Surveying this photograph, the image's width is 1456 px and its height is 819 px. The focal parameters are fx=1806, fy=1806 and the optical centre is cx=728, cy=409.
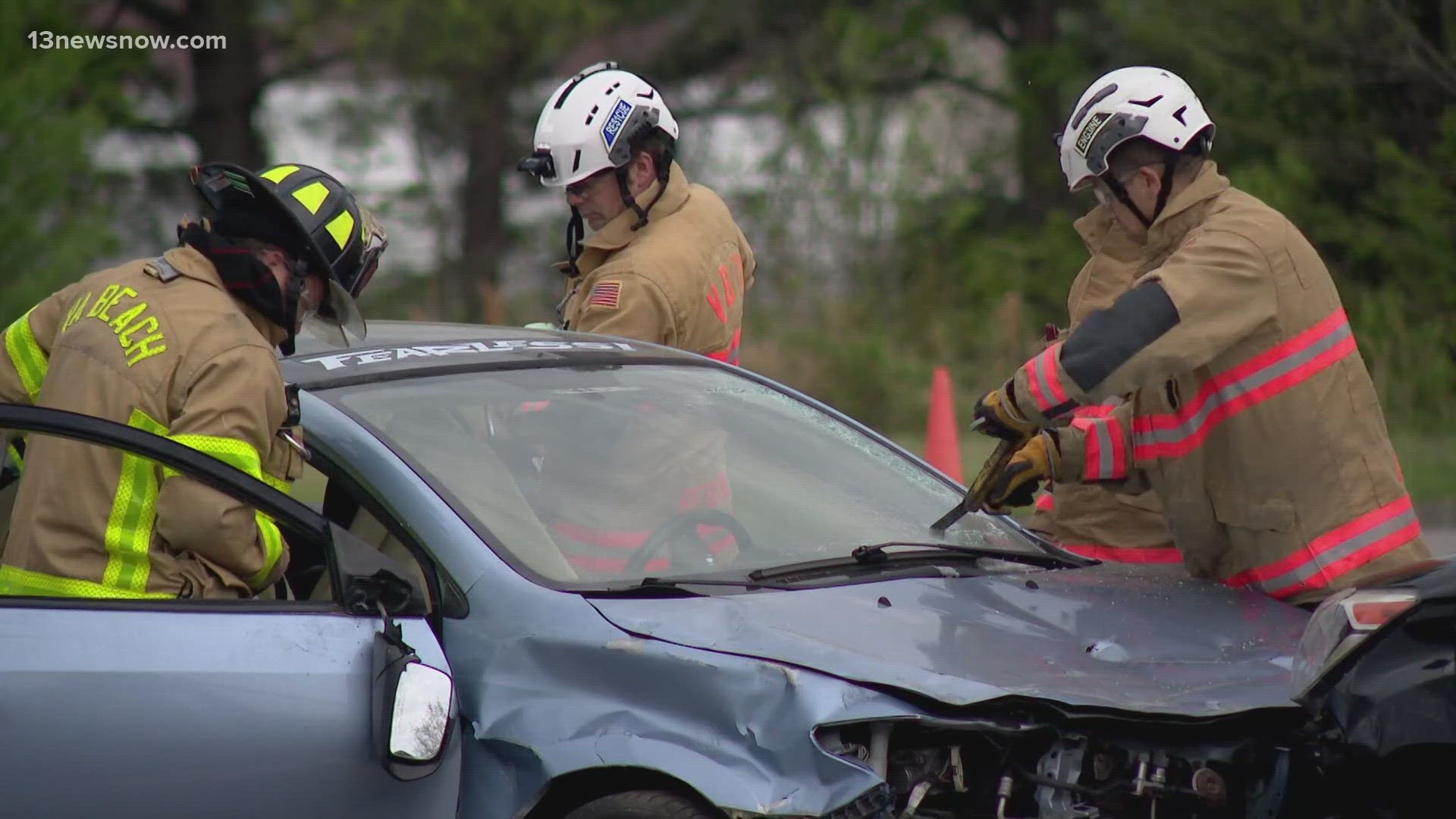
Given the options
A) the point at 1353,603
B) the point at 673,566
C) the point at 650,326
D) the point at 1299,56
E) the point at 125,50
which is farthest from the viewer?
the point at 125,50

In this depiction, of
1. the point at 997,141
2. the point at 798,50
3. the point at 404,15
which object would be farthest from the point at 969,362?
the point at 404,15

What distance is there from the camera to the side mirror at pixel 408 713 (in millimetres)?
3070

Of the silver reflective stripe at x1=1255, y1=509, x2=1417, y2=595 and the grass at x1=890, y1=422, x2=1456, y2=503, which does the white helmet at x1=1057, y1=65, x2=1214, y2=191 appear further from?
the grass at x1=890, y1=422, x2=1456, y2=503

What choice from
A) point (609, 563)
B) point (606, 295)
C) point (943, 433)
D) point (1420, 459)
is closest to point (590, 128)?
point (606, 295)

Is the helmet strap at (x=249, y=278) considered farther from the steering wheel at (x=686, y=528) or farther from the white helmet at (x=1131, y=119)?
the white helmet at (x=1131, y=119)

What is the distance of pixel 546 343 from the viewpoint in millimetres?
4246

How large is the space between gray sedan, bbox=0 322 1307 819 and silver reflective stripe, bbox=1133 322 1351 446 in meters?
0.57

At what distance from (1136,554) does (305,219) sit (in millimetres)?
2291

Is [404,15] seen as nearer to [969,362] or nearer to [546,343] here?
[969,362]

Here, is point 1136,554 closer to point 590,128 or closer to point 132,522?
point 590,128

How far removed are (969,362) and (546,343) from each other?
11823mm

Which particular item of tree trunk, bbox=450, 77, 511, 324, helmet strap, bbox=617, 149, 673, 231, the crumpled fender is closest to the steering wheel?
the crumpled fender

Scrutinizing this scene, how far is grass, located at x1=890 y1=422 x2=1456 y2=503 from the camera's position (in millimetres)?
10766

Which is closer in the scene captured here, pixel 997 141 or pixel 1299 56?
pixel 1299 56
